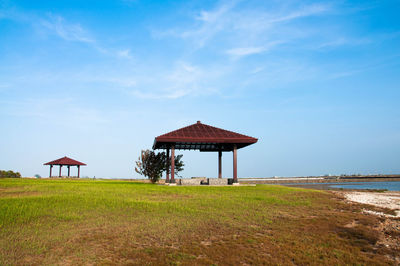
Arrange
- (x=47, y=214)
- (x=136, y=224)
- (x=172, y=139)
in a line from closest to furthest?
(x=136, y=224)
(x=47, y=214)
(x=172, y=139)

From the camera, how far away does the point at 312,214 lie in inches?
Answer: 410

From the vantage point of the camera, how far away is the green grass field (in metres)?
5.87

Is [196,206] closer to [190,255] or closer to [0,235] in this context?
[190,255]

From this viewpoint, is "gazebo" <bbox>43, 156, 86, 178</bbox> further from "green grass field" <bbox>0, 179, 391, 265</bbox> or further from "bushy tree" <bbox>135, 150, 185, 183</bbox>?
"green grass field" <bbox>0, 179, 391, 265</bbox>

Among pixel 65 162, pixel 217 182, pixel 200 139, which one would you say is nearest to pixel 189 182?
pixel 217 182

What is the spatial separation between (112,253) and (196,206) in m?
5.32

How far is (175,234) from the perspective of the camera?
723cm

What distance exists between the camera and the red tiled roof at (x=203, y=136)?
2145 centimetres

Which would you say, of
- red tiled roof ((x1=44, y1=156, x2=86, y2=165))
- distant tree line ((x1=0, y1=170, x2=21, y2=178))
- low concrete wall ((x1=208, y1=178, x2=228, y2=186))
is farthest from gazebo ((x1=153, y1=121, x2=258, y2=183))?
distant tree line ((x1=0, y1=170, x2=21, y2=178))

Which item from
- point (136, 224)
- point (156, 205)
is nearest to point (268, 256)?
point (136, 224)

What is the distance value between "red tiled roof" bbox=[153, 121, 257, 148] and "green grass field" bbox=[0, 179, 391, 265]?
412 inches

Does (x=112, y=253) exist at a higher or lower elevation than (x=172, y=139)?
lower

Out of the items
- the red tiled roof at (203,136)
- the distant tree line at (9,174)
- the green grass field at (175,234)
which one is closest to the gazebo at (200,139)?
the red tiled roof at (203,136)

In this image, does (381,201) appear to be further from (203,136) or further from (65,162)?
(65,162)
